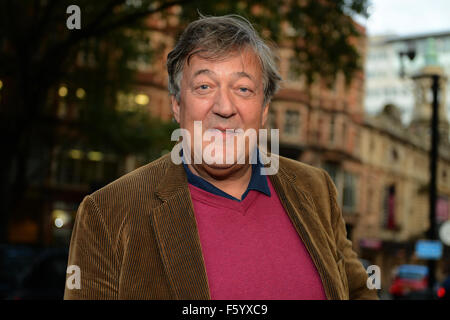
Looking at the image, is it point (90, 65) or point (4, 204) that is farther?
point (90, 65)

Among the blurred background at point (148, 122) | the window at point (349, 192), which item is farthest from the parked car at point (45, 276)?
the window at point (349, 192)

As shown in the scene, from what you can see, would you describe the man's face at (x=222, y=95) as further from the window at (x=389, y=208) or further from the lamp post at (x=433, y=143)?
the window at (x=389, y=208)

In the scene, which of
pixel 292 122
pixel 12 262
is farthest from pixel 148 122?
pixel 292 122

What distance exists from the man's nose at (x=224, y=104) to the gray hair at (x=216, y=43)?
0.43ft

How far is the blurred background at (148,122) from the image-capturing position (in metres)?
14.7

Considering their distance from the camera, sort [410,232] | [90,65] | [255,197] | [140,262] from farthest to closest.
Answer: [410,232] < [90,65] < [255,197] < [140,262]

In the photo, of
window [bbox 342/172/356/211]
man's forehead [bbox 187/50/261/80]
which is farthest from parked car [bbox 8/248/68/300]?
window [bbox 342/172/356/211]

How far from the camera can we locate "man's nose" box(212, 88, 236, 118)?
228cm

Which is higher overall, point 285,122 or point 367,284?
point 285,122

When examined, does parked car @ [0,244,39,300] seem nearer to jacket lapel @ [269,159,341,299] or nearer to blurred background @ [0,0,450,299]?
blurred background @ [0,0,450,299]
